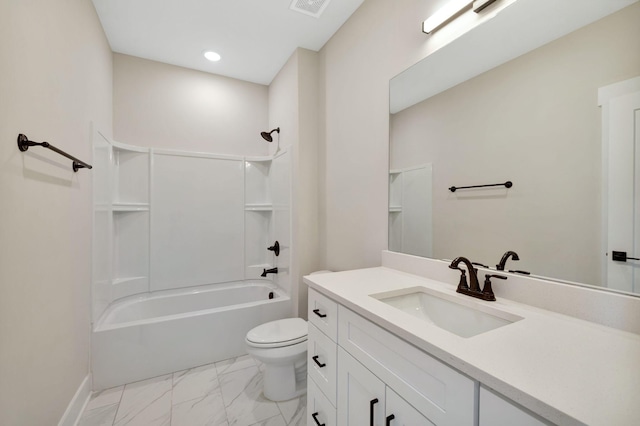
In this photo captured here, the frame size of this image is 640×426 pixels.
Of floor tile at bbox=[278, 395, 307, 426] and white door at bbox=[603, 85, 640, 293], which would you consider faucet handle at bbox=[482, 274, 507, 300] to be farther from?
floor tile at bbox=[278, 395, 307, 426]

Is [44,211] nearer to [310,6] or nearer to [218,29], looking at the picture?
[218,29]

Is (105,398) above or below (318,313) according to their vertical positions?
below

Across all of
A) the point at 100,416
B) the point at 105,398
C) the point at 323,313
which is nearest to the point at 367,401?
the point at 323,313

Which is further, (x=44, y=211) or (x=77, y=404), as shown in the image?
(x=77, y=404)

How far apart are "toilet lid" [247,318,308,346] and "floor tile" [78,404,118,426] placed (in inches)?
36.1

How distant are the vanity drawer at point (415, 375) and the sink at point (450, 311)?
0.21 meters

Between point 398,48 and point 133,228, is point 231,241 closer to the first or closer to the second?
point 133,228

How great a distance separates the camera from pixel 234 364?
217cm

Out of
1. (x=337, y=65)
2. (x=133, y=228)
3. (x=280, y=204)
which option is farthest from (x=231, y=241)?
(x=337, y=65)

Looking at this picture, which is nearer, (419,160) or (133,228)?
(419,160)

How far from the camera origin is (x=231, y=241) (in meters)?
2.97

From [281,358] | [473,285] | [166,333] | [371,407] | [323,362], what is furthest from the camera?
[166,333]

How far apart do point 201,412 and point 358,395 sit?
1278 millimetres

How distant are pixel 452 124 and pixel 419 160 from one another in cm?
24
